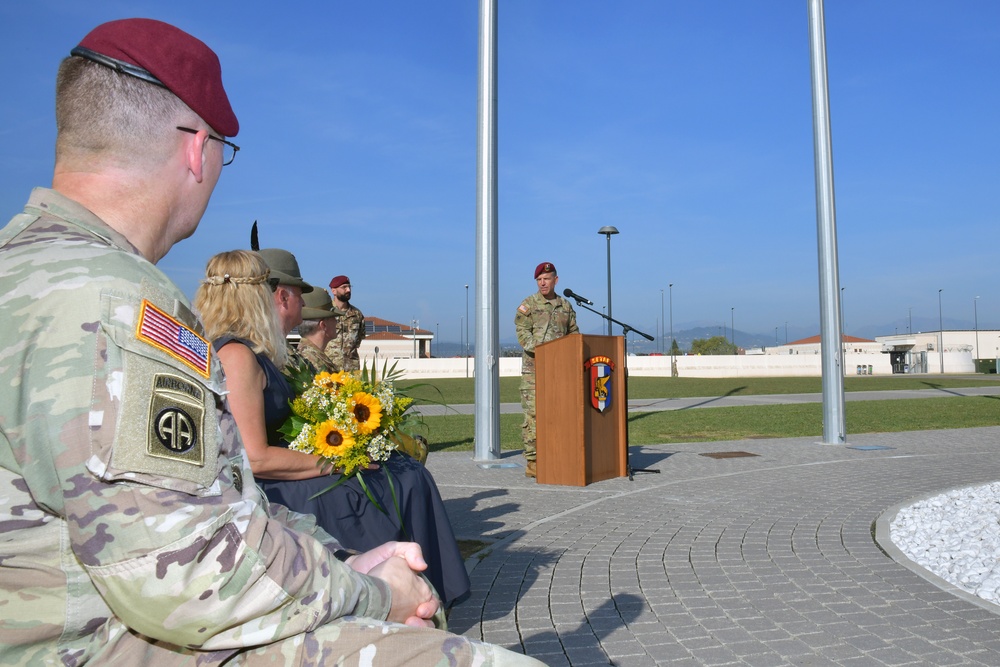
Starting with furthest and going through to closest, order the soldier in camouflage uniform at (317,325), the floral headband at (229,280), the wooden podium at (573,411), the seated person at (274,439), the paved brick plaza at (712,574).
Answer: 1. the wooden podium at (573,411)
2. the soldier in camouflage uniform at (317,325)
3. the paved brick plaza at (712,574)
4. the floral headband at (229,280)
5. the seated person at (274,439)

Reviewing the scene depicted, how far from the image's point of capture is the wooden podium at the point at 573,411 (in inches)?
368

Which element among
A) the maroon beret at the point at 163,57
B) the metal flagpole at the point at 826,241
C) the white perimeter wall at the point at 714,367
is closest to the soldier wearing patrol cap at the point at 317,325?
the maroon beret at the point at 163,57

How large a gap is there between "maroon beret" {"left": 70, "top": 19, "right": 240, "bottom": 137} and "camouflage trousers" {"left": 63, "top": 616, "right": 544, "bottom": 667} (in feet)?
2.87

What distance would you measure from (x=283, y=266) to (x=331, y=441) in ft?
4.69

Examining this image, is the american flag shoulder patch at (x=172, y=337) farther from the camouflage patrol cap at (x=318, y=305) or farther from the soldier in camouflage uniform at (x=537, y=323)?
the soldier in camouflage uniform at (x=537, y=323)

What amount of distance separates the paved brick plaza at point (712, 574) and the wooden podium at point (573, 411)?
0.28 m

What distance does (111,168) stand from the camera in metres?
1.39

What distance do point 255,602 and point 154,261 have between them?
2.16 ft

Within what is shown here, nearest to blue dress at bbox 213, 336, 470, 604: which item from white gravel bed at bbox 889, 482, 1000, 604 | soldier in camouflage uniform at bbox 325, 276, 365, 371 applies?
white gravel bed at bbox 889, 482, 1000, 604

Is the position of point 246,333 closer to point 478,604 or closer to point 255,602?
point 478,604

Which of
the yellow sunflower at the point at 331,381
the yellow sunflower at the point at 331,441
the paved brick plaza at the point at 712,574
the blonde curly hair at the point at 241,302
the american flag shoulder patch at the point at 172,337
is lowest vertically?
the paved brick plaza at the point at 712,574

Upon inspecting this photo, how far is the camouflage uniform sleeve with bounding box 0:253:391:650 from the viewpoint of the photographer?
1120 mm

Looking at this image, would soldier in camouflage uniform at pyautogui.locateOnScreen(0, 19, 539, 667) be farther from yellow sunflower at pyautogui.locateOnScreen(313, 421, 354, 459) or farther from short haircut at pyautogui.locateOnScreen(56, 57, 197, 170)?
yellow sunflower at pyautogui.locateOnScreen(313, 421, 354, 459)

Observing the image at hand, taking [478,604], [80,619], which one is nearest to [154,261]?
[80,619]
